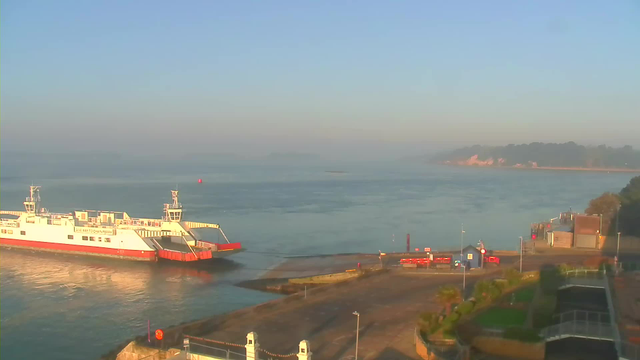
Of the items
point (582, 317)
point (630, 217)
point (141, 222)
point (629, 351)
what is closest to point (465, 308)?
point (582, 317)

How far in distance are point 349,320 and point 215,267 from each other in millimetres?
18408

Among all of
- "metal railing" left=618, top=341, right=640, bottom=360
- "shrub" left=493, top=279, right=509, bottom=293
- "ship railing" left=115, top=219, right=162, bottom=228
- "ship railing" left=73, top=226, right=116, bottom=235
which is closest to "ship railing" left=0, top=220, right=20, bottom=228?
"ship railing" left=73, top=226, right=116, bottom=235

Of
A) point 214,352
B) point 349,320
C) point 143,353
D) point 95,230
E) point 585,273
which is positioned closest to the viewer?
point 214,352

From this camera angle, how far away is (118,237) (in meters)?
36.3

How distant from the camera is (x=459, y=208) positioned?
67.2 m

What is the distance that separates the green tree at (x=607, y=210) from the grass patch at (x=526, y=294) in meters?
15.1

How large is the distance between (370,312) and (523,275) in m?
7.41

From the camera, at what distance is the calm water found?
74.0 ft

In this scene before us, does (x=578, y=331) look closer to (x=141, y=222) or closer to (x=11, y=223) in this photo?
(x=141, y=222)

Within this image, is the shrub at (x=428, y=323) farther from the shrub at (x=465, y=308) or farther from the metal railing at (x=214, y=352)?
the metal railing at (x=214, y=352)

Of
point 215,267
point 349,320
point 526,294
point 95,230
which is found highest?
point 526,294

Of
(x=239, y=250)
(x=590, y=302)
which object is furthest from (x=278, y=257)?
(x=590, y=302)

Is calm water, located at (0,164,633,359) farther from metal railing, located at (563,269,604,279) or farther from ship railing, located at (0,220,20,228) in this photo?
metal railing, located at (563,269,604,279)

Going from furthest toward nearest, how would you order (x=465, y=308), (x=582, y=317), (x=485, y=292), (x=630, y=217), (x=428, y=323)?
(x=630, y=217), (x=485, y=292), (x=582, y=317), (x=465, y=308), (x=428, y=323)
